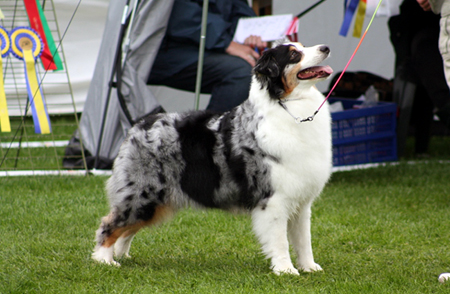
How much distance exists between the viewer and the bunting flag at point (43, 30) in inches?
198

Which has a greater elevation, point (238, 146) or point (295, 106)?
point (295, 106)

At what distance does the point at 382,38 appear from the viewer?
26.9ft

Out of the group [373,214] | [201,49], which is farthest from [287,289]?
[201,49]

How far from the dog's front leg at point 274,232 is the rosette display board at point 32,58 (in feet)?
9.07

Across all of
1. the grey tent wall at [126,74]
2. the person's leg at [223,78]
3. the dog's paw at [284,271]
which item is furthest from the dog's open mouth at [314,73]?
the grey tent wall at [126,74]

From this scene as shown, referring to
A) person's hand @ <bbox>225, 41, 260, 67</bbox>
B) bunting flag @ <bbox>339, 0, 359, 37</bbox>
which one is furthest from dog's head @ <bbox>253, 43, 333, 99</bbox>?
bunting flag @ <bbox>339, 0, 359, 37</bbox>

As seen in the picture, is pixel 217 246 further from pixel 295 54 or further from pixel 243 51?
pixel 243 51

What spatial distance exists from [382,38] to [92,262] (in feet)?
20.6

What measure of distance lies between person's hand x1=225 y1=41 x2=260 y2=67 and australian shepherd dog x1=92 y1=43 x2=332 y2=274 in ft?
7.28

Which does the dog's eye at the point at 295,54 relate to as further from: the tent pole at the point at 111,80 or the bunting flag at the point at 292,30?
the tent pole at the point at 111,80

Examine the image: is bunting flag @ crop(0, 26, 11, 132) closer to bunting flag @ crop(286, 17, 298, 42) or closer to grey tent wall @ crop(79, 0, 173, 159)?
grey tent wall @ crop(79, 0, 173, 159)

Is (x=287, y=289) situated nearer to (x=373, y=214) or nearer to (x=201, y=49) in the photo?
(x=373, y=214)

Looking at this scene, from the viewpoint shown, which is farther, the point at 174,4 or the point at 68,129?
the point at 68,129

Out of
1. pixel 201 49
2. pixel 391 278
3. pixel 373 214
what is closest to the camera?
pixel 391 278
